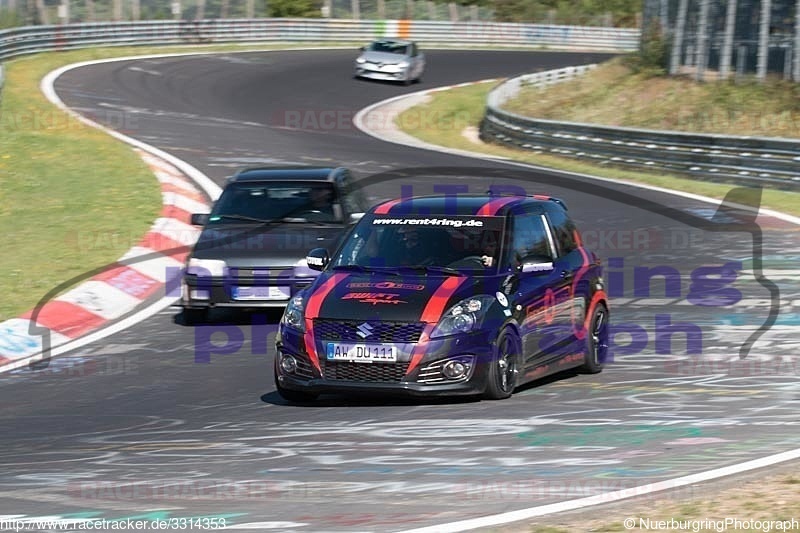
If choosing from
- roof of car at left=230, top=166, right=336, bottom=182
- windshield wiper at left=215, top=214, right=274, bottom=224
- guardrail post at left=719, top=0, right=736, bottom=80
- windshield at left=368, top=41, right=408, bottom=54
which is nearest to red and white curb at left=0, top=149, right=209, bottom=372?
windshield wiper at left=215, top=214, right=274, bottom=224

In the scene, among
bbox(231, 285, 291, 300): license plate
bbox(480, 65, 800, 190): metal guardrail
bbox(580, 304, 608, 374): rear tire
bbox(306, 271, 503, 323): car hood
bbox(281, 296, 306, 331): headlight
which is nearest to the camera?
bbox(306, 271, 503, 323): car hood

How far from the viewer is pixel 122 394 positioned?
1073cm

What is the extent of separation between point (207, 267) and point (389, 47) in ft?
113

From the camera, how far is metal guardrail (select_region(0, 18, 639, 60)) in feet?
148

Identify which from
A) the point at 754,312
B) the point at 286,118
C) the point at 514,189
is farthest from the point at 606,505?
the point at 286,118

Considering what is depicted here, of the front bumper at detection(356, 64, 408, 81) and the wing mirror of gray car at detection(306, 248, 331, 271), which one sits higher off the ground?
the wing mirror of gray car at detection(306, 248, 331, 271)

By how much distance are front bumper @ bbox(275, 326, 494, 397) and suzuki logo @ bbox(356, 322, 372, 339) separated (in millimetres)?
200

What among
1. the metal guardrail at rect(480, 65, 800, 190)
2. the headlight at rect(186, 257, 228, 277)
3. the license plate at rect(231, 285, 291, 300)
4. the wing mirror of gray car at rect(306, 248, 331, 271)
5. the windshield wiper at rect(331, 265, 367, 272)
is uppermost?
the windshield wiper at rect(331, 265, 367, 272)

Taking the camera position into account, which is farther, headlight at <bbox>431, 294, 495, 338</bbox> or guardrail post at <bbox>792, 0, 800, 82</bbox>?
guardrail post at <bbox>792, 0, 800, 82</bbox>

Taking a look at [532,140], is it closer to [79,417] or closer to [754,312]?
[754,312]

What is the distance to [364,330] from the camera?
31.5 feet

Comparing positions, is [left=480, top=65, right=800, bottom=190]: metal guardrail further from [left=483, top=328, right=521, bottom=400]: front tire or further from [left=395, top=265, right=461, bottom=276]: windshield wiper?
[left=483, top=328, right=521, bottom=400]: front tire

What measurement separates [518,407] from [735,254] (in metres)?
8.37

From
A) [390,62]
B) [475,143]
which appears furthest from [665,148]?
[390,62]
